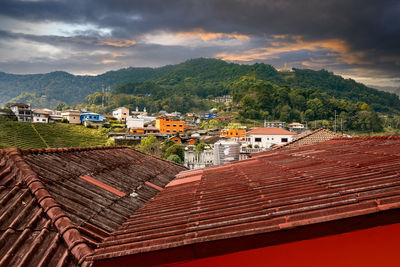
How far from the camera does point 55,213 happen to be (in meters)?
2.80

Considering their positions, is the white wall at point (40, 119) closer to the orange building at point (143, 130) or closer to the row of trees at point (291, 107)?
the orange building at point (143, 130)

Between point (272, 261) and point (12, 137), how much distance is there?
43635 millimetres

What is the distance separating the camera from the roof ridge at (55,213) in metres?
2.34

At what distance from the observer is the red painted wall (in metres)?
2.19

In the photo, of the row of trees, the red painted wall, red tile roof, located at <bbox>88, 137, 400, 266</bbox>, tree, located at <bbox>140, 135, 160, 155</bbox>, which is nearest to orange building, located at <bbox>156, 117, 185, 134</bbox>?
tree, located at <bbox>140, 135, 160, 155</bbox>

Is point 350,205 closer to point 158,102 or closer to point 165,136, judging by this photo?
point 165,136

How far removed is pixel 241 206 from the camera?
244 cm

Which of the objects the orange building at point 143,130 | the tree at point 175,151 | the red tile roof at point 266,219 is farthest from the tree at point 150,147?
the red tile roof at point 266,219

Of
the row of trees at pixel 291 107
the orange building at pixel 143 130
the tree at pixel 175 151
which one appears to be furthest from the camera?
the row of trees at pixel 291 107

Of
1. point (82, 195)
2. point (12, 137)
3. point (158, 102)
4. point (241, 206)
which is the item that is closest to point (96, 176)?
point (82, 195)

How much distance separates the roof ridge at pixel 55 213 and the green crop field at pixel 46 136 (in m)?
35.2

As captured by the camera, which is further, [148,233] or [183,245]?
[148,233]

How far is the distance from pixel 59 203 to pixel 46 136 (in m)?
45.5

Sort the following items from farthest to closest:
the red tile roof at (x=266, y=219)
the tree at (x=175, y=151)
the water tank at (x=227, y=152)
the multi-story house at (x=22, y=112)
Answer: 1. the multi-story house at (x=22, y=112)
2. the tree at (x=175, y=151)
3. the water tank at (x=227, y=152)
4. the red tile roof at (x=266, y=219)
